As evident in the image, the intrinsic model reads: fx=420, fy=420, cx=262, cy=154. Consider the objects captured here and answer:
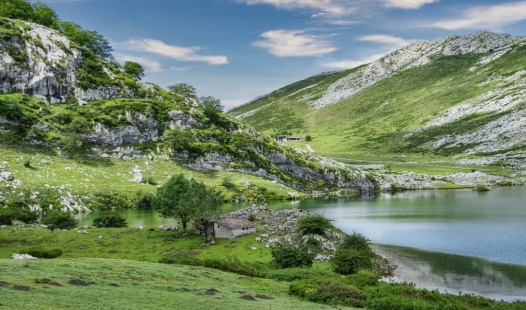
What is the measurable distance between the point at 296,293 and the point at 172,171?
14829 centimetres

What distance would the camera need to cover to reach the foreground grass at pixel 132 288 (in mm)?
24969

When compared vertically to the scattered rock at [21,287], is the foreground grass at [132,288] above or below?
below

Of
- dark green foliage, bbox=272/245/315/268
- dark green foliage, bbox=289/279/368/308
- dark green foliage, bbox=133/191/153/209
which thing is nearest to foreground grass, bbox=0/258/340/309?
dark green foliage, bbox=289/279/368/308

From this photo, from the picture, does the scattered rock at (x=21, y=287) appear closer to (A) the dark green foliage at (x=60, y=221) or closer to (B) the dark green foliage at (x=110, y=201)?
(A) the dark green foliage at (x=60, y=221)

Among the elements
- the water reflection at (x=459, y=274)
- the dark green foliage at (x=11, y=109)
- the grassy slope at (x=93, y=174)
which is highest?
the dark green foliage at (x=11, y=109)

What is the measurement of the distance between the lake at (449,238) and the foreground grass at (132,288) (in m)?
30.8

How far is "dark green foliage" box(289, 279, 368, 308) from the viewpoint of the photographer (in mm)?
38250

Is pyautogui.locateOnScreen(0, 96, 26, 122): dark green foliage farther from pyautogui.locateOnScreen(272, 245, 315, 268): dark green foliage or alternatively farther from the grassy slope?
pyautogui.locateOnScreen(272, 245, 315, 268): dark green foliage

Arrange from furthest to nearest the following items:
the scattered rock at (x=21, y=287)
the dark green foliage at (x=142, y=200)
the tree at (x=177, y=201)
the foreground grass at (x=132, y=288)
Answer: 1. the dark green foliage at (x=142, y=200)
2. the tree at (x=177, y=201)
3. the scattered rock at (x=21, y=287)
4. the foreground grass at (x=132, y=288)

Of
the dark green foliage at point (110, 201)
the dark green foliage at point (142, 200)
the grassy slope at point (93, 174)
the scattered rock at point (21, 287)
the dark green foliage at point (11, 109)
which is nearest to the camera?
the scattered rock at point (21, 287)

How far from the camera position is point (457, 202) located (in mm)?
154500

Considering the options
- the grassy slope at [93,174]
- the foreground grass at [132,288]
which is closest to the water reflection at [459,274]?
the foreground grass at [132,288]

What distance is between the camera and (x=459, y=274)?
64.4m

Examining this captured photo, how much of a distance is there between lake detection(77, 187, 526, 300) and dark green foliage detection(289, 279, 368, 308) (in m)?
22.2
